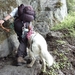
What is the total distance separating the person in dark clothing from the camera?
4.70m

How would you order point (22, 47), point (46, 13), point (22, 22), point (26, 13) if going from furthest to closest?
point (46, 13) < point (22, 47) < point (22, 22) < point (26, 13)

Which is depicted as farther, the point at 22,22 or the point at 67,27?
the point at 67,27

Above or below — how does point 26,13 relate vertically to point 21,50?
above

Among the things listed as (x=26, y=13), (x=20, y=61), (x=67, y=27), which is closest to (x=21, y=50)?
(x=20, y=61)

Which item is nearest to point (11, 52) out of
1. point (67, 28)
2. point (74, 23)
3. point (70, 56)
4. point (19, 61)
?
point (19, 61)

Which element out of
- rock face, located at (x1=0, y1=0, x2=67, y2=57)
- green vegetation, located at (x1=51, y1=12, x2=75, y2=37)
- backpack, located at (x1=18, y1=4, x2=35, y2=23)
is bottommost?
green vegetation, located at (x1=51, y1=12, x2=75, y2=37)

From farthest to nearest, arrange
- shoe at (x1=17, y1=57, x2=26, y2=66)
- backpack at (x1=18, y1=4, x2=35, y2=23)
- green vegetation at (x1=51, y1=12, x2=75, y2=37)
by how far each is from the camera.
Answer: green vegetation at (x1=51, y1=12, x2=75, y2=37)
shoe at (x1=17, y1=57, x2=26, y2=66)
backpack at (x1=18, y1=4, x2=35, y2=23)

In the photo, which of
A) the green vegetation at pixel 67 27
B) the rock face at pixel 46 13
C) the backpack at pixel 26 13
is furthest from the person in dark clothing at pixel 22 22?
the green vegetation at pixel 67 27

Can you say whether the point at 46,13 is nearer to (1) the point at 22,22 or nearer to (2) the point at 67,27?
(2) the point at 67,27

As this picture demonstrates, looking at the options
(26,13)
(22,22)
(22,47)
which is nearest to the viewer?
(26,13)

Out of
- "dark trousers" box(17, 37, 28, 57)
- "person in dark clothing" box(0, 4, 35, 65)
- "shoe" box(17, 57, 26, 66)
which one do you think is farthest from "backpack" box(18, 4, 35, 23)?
"shoe" box(17, 57, 26, 66)

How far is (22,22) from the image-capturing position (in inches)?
192

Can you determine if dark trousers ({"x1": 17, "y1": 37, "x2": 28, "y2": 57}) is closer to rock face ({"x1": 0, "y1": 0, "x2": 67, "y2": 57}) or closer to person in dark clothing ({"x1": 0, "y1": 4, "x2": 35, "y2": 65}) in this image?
person in dark clothing ({"x1": 0, "y1": 4, "x2": 35, "y2": 65})

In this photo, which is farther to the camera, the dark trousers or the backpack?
the dark trousers
